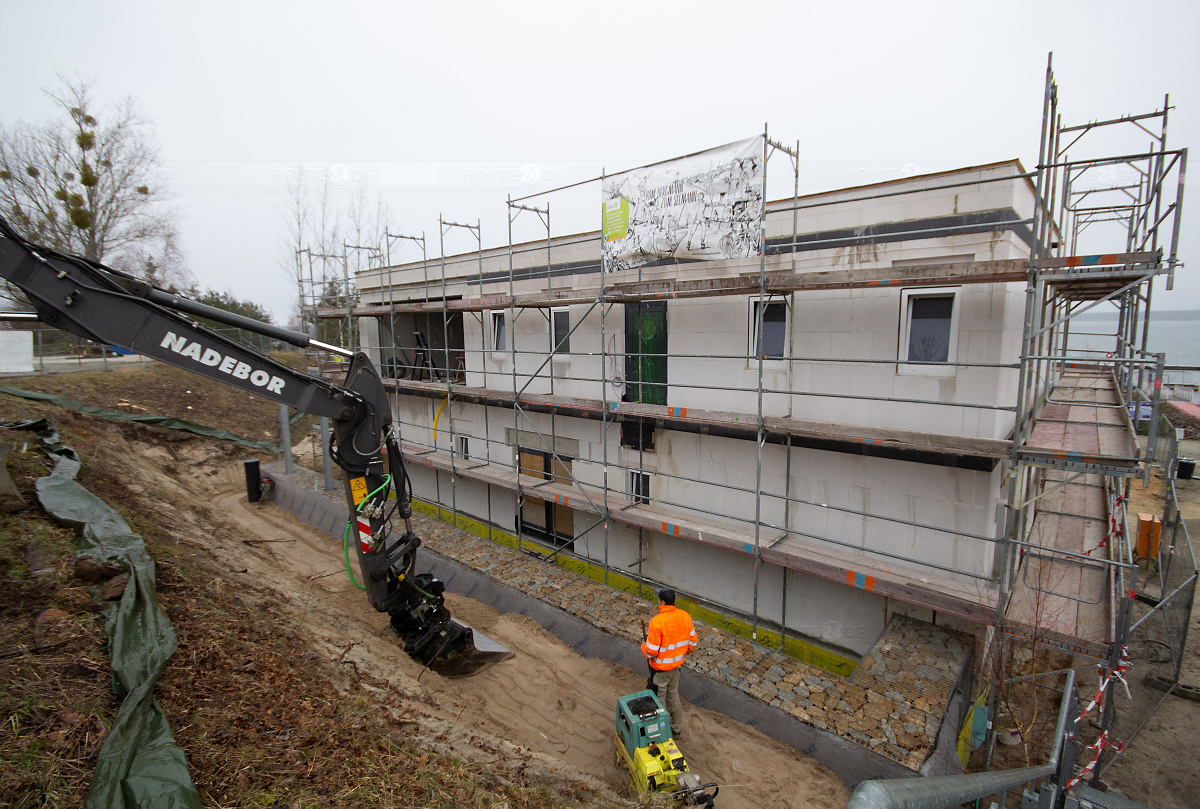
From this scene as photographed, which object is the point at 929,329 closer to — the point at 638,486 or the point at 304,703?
the point at 638,486

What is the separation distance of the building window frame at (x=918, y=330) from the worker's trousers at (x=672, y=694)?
15.3ft

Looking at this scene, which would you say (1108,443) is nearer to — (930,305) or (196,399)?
(930,305)

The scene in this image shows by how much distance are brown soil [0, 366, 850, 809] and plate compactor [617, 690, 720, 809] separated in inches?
16.2

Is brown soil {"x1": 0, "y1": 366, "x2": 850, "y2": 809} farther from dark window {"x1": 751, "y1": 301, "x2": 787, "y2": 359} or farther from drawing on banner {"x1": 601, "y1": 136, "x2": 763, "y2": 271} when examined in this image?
drawing on banner {"x1": 601, "y1": 136, "x2": 763, "y2": 271}

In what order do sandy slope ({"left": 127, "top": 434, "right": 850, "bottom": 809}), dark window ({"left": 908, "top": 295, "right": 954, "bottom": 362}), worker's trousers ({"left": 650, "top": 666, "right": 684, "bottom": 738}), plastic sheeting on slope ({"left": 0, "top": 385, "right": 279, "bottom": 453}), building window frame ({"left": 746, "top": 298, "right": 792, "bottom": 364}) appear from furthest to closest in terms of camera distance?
plastic sheeting on slope ({"left": 0, "top": 385, "right": 279, "bottom": 453}) < building window frame ({"left": 746, "top": 298, "right": 792, "bottom": 364}) < dark window ({"left": 908, "top": 295, "right": 954, "bottom": 362}) < worker's trousers ({"left": 650, "top": 666, "right": 684, "bottom": 738}) < sandy slope ({"left": 127, "top": 434, "right": 850, "bottom": 809})

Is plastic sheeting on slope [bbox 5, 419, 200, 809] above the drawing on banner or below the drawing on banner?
below

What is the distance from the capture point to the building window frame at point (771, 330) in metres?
8.32

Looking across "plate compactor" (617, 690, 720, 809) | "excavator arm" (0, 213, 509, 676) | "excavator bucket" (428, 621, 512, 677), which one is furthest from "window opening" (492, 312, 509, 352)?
"plate compactor" (617, 690, 720, 809)

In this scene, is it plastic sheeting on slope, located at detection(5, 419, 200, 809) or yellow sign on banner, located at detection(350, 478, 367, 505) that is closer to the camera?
plastic sheeting on slope, located at detection(5, 419, 200, 809)

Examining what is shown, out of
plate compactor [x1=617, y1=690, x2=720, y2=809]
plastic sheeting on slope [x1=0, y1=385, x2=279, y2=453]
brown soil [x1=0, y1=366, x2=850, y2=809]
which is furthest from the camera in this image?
plastic sheeting on slope [x1=0, y1=385, x2=279, y2=453]

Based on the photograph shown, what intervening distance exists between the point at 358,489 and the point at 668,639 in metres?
4.48

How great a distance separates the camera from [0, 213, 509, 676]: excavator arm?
5.69m

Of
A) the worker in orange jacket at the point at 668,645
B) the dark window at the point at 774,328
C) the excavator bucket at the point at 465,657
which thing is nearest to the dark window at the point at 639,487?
the dark window at the point at 774,328

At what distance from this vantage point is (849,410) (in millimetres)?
7812
